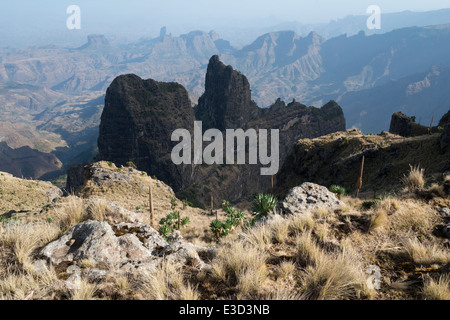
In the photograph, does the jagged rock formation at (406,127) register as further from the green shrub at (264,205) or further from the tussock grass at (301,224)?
the tussock grass at (301,224)

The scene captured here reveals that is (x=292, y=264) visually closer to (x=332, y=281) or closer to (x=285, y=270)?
(x=285, y=270)

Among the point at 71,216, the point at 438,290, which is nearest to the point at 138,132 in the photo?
the point at 71,216

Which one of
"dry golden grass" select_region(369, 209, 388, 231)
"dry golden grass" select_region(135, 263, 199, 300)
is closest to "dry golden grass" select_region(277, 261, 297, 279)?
"dry golden grass" select_region(135, 263, 199, 300)

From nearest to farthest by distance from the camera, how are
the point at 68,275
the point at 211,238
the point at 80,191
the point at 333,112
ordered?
the point at 68,275, the point at 211,238, the point at 80,191, the point at 333,112

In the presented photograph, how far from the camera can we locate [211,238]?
20.1 meters

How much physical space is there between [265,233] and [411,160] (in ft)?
99.7

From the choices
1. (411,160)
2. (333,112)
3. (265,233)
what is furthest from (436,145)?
(333,112)

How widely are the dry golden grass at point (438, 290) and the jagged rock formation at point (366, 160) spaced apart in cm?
1981

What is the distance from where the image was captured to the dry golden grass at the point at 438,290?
4051 mm

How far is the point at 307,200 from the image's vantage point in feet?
36.0

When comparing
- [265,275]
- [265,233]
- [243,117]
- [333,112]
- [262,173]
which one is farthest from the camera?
[243,117]

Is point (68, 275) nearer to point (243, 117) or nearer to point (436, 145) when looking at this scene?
point (436, 145)
